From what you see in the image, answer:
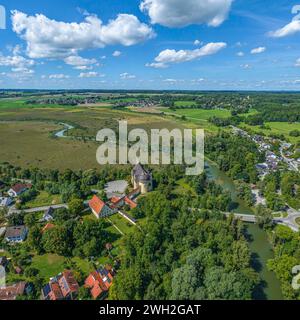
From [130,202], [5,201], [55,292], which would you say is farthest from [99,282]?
[5,201]

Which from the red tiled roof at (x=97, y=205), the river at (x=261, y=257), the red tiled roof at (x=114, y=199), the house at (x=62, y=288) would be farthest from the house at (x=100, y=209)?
the river at (x=261, y=257)

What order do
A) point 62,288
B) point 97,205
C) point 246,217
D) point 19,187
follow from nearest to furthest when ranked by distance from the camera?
1. point 62,288
2. point 246,217
3. point 97,205
4. point 19,187

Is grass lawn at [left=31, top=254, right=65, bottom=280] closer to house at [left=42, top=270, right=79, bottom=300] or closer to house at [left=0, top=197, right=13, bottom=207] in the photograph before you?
house at [left=42, top=270, right=79, bottom=300]

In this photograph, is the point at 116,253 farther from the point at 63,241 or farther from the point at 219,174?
the point at 219,174

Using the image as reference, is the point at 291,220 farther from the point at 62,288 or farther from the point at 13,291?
the point at 13,291

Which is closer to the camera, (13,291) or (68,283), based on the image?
(13,291)

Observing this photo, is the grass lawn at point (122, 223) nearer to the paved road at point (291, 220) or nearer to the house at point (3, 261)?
the house at point (3, 261)
